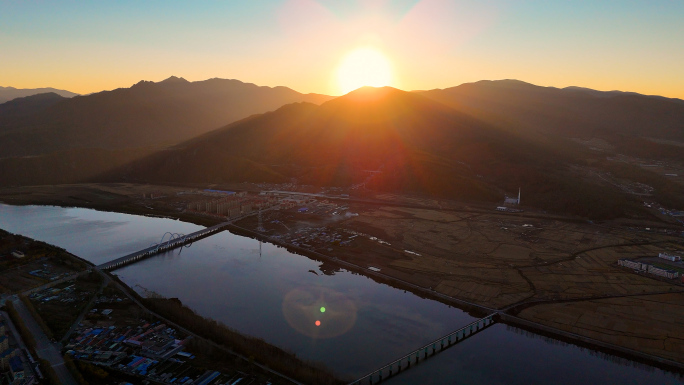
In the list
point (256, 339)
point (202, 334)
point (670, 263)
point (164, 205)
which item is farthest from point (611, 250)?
point (164, 205)

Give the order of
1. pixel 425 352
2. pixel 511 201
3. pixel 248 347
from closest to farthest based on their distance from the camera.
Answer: pixel 248 347 → pixel 425 352 → pixel 511 201

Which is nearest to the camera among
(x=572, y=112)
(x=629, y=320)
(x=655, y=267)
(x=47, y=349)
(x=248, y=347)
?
(x=47, y=349)

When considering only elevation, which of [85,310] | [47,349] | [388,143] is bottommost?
[47,349]

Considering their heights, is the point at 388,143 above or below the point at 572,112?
below

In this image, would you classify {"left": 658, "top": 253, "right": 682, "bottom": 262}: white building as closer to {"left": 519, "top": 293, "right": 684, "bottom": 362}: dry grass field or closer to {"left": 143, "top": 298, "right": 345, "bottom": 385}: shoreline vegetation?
{"left": 519, "top": 293, "right": 684, "bottom": 362}: dry grass field

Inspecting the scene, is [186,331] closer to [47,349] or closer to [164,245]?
[47,349]

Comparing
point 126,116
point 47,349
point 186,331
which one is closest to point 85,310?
point 47,349

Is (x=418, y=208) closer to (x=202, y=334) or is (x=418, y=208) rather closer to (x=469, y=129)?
(x=202, y=334)
